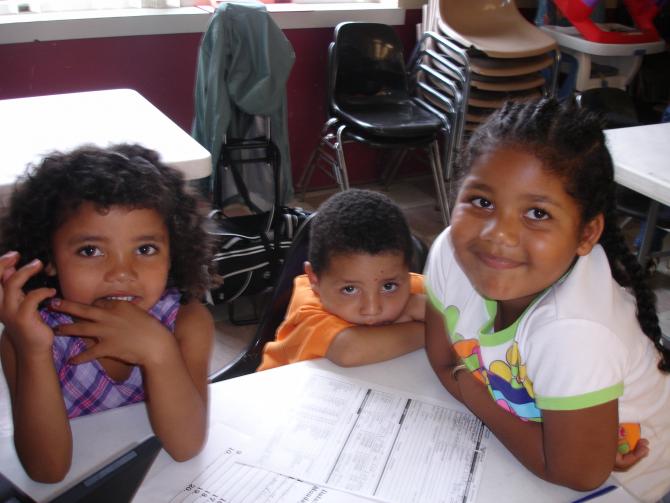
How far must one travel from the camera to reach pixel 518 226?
822mm

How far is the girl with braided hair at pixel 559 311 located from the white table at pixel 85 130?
2.43ft

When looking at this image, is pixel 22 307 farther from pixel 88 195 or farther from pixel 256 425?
pixel 256 425

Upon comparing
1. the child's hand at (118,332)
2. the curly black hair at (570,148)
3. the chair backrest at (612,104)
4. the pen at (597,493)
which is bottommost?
the chair backrest at (612,104)

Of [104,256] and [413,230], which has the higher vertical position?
[104,256]

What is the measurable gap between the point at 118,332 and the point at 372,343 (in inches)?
16.1

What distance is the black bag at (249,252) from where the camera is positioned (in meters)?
2.31

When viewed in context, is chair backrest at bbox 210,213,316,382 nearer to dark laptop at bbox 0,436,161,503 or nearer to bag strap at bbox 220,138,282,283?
dark laptop at bbox 0,436,161,503

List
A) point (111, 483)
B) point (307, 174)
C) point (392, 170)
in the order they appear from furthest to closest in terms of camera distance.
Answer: point (392, 170) → point (307, 174) → point (111, 483)

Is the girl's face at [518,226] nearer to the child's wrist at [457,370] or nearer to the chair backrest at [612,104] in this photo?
the child's wrist at [457,370]

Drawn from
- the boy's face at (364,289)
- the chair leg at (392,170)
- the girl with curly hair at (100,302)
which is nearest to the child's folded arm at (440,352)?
the boy's face at (364,289)

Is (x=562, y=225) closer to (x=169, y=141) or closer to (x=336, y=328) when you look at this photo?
(x=336, y=328)

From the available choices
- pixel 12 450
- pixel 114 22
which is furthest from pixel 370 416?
pixel 114 22

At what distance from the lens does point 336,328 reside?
1109mm

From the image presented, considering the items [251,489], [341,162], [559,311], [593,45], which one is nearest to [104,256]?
[251,489]
